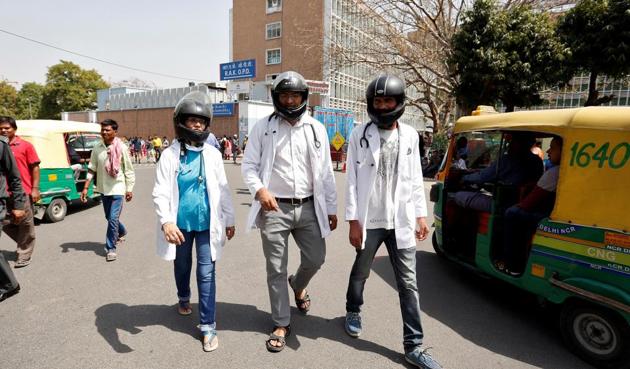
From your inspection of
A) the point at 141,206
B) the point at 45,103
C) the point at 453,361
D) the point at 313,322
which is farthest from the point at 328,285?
the point at 45,103

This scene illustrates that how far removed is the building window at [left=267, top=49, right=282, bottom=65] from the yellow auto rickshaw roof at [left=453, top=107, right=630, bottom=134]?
39.5 meters

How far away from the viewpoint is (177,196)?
294cm

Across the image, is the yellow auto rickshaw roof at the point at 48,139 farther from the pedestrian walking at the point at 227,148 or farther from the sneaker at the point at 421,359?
the pedestrian walking at the point at 227,148

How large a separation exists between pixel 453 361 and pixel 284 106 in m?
2.29

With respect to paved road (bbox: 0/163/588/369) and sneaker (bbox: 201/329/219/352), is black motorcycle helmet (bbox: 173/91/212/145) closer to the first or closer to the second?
sneaker (bbox: 201/329/219/352)

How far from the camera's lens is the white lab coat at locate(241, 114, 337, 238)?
2.88 metres

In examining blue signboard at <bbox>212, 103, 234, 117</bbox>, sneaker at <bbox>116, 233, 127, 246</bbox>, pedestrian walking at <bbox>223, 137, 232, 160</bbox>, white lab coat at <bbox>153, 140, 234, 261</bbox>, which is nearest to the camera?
white lab coat at <bbox>153, 140, 234, 261</bbox>

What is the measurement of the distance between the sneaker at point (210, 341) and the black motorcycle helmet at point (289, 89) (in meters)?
1.78

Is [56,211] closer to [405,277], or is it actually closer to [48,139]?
[48,139]

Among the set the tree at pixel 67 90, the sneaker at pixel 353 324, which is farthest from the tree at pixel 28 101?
the sneaker at pixel 353 324

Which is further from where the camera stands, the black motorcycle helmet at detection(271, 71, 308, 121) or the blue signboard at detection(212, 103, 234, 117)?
the blue signboard at detection(212, 103, 234, 117)

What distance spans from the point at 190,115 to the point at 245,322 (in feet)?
6.04

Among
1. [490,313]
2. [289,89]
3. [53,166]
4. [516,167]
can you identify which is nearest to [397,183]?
[289,89]

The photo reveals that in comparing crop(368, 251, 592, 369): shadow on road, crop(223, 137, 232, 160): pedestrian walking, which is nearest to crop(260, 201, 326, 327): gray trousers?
crop(368, 251, 592, 369): shadow on road
